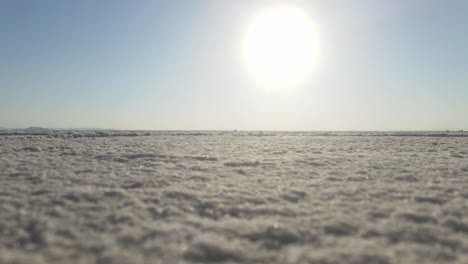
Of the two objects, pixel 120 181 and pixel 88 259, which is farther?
pixel 120 181

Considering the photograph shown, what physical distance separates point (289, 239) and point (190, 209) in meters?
2.85

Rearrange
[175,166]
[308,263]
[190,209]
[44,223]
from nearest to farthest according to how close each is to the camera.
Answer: [308,263] → [44,223] → [190,209] → [175,166]

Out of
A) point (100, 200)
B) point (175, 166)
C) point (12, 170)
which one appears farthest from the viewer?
point (175, 166)

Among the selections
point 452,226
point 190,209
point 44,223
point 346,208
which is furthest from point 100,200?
point 452,226

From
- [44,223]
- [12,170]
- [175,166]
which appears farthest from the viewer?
[175,166]

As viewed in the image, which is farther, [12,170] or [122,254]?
[12,170]

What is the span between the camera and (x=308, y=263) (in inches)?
187

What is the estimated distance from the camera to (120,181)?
10742 mm

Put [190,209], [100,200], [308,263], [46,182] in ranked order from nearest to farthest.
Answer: [308,263], [190,209], [100,200], [46,182]

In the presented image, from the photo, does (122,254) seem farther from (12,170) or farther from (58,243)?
(12,170)

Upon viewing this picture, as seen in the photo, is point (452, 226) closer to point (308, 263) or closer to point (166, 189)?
point (308, 263)

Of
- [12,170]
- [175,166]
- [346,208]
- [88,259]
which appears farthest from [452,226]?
[12,170]

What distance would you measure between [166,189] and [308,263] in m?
5.90

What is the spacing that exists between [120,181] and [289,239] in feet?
23.7
